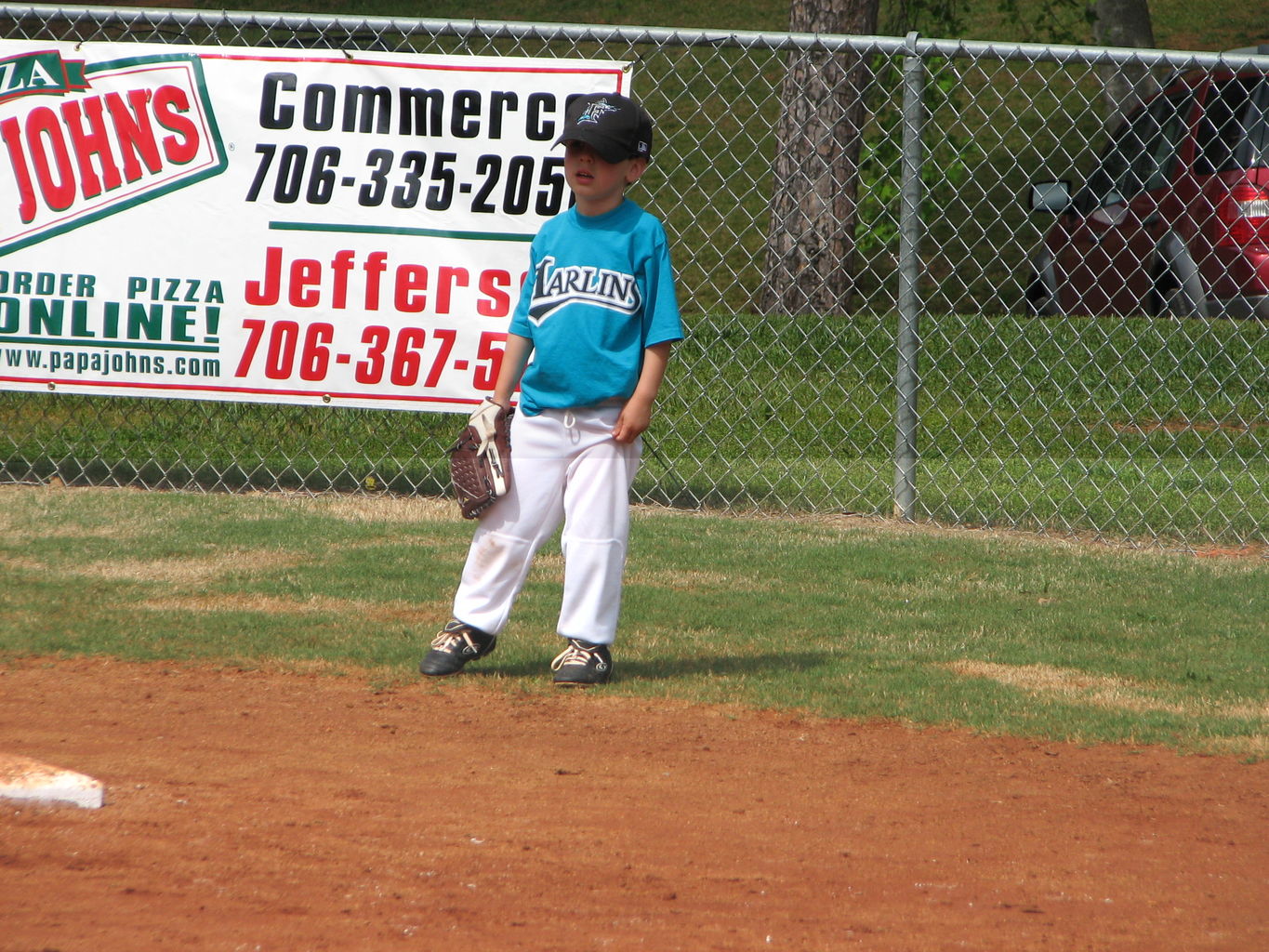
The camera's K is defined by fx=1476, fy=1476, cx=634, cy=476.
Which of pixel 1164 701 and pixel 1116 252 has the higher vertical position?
pixel 1116 252

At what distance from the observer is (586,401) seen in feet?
13.1

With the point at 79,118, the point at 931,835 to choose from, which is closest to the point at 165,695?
the point at 931,835

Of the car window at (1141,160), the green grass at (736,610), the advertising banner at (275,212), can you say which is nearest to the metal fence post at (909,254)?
the green grass at (736,610)

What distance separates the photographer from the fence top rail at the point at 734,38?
5.77 m

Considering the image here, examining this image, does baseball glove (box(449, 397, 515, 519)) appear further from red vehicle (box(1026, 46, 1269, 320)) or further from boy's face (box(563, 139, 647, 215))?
red vehicle (box(1026, 46, 1269, 320))

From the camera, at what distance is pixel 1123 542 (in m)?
6.15

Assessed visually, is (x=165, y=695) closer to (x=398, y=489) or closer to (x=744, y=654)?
(x=744, y=654)

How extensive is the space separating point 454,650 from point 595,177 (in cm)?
136

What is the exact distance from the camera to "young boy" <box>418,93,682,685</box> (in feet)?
13.1

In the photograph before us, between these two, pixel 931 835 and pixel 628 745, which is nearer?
pixel 931 835

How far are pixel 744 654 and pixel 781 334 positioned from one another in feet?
16.1

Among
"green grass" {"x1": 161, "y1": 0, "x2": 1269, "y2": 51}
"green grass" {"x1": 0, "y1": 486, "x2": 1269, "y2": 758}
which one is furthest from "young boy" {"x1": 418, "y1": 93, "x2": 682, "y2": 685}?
"green grass" {"x1": 161, "y1": 0, "x2": 1269, "y2": 51}

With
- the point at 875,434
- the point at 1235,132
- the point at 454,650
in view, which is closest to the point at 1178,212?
the point at 1235,132

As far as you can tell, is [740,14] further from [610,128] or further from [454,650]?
[454,650]
